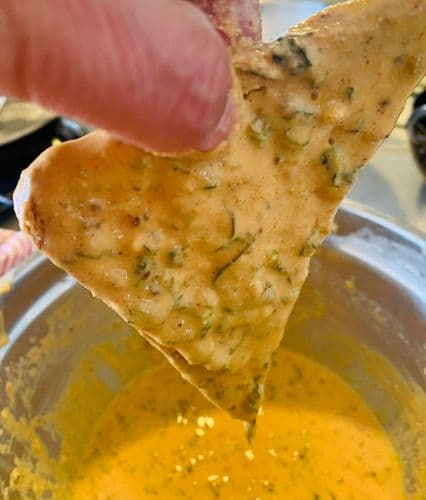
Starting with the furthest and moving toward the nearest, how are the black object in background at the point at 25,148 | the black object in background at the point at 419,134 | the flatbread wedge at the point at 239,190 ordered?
1. the black object in background at the point at 25,148
2. the black object in background at the point at 419,134
3. the flatbread wedge at the point at 239,190

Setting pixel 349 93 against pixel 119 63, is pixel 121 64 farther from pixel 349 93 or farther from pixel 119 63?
pixel 349 93

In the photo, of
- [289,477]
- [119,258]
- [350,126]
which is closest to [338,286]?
[289,477]

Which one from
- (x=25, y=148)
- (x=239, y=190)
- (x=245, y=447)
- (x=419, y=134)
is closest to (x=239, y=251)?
(x=239, y=190)

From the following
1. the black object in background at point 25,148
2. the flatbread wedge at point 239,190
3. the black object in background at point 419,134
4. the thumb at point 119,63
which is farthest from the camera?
the black object in background at point 25,148

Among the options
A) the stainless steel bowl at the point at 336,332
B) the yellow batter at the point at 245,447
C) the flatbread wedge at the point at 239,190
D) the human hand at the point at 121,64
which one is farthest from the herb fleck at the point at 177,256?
the yellow batter at the point at 245,447

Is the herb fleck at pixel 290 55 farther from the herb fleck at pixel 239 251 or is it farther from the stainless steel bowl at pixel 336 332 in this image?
the stainless steel bowl at pixel 336 332
